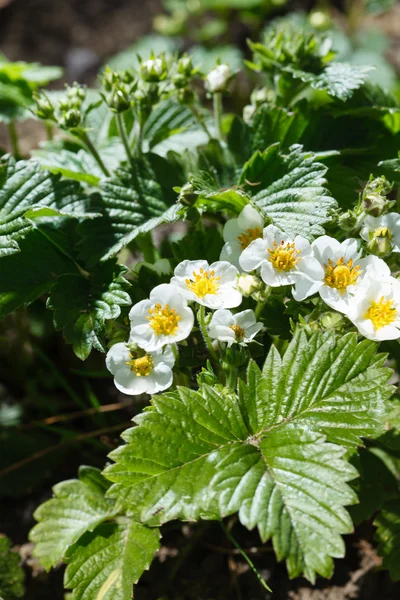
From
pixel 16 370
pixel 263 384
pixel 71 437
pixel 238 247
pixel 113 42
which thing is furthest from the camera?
pixel 113 42

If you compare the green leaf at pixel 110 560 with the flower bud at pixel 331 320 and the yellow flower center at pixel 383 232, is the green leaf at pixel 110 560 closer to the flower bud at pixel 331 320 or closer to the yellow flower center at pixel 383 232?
the flower bud at pixel 331 320

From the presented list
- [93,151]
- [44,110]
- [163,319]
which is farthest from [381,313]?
[44,110]

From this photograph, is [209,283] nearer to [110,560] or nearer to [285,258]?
[285,258]

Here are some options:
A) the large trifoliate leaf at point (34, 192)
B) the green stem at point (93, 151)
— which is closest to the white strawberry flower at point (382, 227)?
the large trifoliate leaf at point (34, 192)

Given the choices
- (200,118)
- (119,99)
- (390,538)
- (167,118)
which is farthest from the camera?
(167,118)

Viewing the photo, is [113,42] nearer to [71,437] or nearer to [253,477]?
[71,437]

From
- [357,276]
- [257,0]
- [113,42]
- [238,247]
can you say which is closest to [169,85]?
[238,247]
